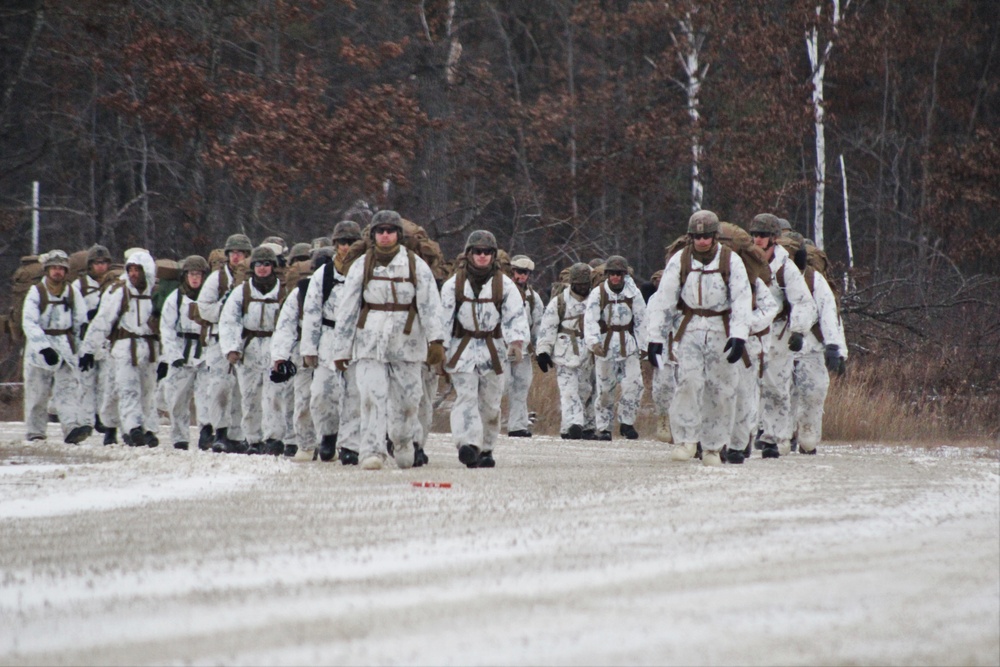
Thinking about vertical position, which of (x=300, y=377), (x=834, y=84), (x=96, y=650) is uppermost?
(x=834, y=84)

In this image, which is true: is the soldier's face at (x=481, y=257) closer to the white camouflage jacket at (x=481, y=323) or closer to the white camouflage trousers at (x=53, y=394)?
the white camouflage jacket at (x=481, y=323)

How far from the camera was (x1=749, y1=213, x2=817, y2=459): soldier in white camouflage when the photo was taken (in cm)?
1694

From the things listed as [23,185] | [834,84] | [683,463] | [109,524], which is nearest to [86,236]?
[23,185]

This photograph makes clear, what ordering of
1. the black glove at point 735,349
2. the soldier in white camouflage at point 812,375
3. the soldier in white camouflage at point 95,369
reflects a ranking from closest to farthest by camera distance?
the black glove at point 735,349 → the soldier in white camouflage at point 812,375 → the soldier in white camouflage at point 95,369

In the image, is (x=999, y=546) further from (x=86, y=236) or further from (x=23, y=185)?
(x=23, y=185)

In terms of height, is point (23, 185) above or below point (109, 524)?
above

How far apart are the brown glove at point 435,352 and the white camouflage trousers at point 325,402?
6.78ft

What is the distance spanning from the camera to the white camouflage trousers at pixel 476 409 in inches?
589

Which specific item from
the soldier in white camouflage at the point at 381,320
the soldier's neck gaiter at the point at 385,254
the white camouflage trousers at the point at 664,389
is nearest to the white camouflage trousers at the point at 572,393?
the white camouflage trousers at the point at 664,389

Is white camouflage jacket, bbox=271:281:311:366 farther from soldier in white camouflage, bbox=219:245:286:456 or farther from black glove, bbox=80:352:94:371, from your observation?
black glove, bbox=80:352:94:371

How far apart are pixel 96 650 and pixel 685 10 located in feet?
109

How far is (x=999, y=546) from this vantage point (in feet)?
29.7

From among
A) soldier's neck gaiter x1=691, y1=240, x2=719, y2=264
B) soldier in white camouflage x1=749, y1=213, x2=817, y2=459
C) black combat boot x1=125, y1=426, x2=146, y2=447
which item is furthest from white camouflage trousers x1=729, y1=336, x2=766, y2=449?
black combat boot x1=125, y1=426, x2=146, y2=447

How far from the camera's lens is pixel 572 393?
22.9 m
